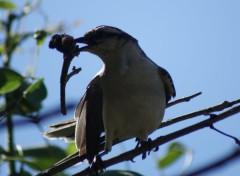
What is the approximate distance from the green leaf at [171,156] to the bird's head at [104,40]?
4.52 feet

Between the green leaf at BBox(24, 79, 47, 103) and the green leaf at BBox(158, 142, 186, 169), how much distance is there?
78 cm

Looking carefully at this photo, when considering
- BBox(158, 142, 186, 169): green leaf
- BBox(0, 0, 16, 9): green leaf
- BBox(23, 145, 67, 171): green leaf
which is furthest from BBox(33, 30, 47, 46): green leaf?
BBox(158, 142, 186, 169): green leaf

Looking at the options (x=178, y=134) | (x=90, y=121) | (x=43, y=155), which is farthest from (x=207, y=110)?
(x=90, y=121)

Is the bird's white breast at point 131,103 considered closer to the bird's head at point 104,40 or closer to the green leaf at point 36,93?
the bird's head at point 104,40

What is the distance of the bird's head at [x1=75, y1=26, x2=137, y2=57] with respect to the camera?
Result: 12.7 ft

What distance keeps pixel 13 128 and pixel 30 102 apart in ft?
0.85

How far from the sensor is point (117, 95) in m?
3.78

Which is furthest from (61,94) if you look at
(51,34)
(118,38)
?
(118,38)

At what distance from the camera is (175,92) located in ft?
14.4

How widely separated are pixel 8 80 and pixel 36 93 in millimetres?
214

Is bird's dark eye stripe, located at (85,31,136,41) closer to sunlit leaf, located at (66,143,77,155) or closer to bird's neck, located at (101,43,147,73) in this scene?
bird's neck, located at (101,43,147,73)

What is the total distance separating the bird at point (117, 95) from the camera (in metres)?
3.75

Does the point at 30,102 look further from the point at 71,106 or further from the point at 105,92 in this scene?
the point at 105,92

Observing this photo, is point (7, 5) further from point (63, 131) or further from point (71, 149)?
point (63, 131)
